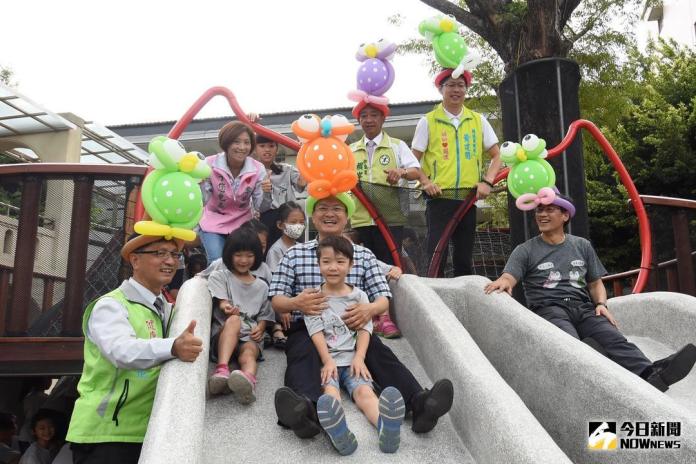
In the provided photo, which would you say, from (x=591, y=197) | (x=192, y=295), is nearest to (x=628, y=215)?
(x=591, y=197)

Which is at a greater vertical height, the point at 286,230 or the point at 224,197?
the point at 224,197

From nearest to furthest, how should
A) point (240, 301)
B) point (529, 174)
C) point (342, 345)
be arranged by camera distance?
point (342, 345) → point (240, 301) → point (529, 174)

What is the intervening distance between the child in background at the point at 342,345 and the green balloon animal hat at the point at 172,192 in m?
0.76

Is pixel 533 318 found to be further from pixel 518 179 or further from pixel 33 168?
pixel 33 168

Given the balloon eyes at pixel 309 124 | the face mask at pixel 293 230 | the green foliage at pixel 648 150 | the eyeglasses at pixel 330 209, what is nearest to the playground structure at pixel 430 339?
the face mask at pixel 293 230

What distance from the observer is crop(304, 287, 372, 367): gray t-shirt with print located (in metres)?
3.58

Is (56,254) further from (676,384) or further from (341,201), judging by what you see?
(676,384)

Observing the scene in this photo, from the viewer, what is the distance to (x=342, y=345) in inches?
142

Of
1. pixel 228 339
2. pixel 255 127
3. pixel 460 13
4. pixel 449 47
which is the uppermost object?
pixel 460 13

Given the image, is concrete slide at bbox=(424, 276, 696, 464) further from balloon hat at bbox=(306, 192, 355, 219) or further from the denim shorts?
the denim shorts

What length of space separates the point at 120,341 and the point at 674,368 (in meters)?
3.02

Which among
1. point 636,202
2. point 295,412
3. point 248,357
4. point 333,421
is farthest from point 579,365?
point 636,202

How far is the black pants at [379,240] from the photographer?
5.32m

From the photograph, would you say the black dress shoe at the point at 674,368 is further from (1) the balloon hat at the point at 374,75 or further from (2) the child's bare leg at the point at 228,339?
(1) the balloon hat at the point at 374,75
